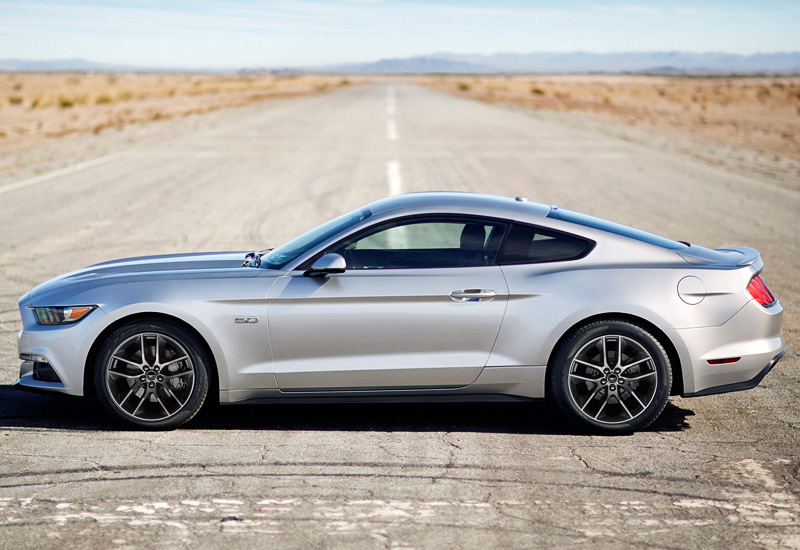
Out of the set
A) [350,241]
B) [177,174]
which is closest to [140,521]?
[350,241]

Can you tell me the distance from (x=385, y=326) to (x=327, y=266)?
0.50 meters

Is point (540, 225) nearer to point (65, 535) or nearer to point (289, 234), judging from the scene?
point (65, 535)

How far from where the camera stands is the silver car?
16.9ft

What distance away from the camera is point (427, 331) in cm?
515

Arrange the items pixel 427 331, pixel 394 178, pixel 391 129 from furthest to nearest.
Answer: pixel 391 129, pixel 394 178, pixel 427 331

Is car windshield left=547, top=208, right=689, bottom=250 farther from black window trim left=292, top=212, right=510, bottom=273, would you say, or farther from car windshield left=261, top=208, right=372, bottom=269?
car windshield left=261, top=208, right=372, bottom=269

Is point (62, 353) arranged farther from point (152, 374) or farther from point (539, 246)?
point (539, 246)

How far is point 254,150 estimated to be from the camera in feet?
76.0

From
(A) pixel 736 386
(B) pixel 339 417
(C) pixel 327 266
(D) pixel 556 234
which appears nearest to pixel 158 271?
(C) pixel 327 266

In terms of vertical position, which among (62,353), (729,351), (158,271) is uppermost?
(158,271)

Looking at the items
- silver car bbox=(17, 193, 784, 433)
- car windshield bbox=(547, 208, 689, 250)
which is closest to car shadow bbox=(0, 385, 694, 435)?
silver car bbox=(17, 193, 784, 433)

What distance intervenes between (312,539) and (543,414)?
2.38 metres

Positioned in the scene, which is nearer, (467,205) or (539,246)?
(539,246)

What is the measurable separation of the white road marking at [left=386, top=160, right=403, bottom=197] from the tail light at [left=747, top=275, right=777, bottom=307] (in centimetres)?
966
